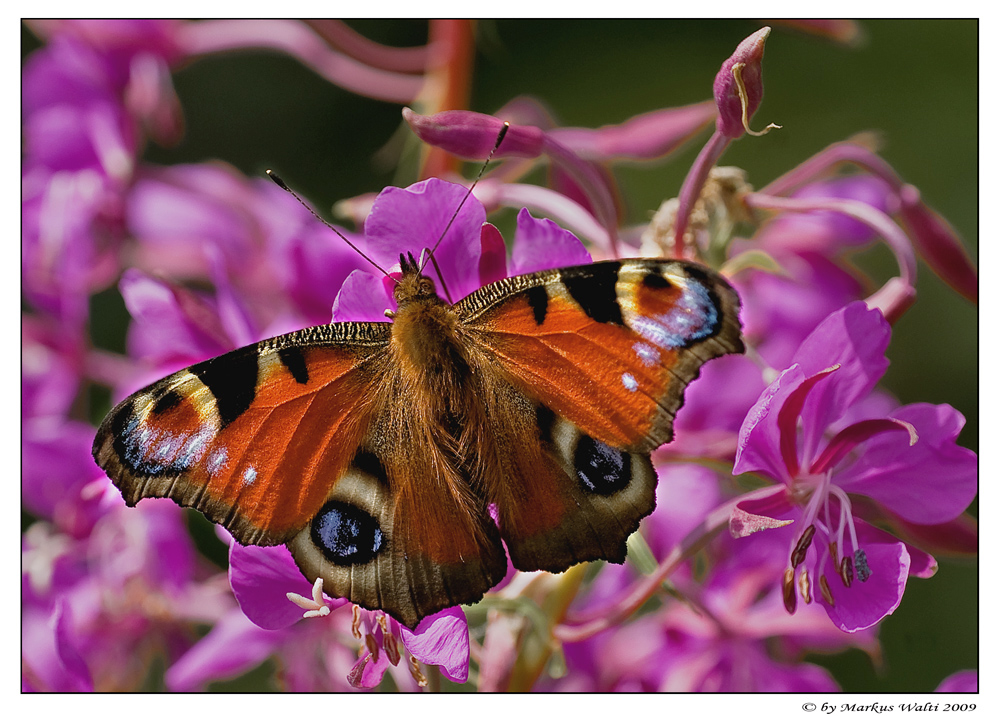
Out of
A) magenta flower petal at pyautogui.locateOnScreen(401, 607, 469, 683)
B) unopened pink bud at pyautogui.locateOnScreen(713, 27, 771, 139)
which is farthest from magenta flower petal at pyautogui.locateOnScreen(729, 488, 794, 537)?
unopened pink bud at pyautogui.locateOnScreen(713, 27, 771, 139)

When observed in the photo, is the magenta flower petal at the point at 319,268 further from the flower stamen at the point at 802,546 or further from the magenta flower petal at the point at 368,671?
the flower stamen at the point at 802,546

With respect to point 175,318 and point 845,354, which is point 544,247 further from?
point 175,318

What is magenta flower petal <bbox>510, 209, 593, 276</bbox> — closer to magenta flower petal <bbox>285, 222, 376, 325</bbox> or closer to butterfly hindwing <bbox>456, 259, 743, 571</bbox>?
butterfly hindwing <bbox>456, 259, 743, 571</bbox>

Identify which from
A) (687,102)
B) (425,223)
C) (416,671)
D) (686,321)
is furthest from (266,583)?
(687,102)

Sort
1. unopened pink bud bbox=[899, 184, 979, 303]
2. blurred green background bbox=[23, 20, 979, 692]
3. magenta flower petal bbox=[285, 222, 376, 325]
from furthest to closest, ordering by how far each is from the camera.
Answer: blurred green background bbox=[23, 20, 979, 692] < magenta flower petal bbox=[285, 222, 376, 325] < unopened pink bud bbox=[899, 184, 979, 303]
